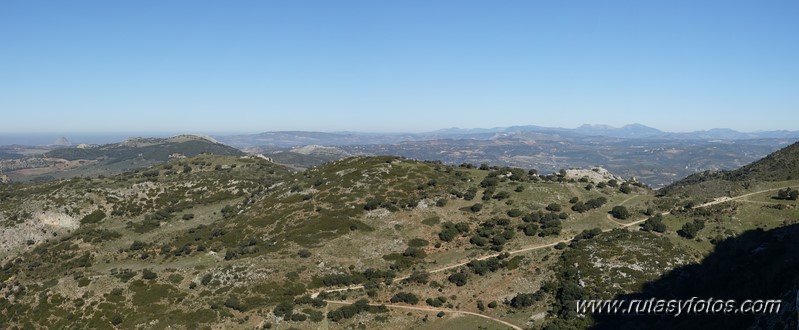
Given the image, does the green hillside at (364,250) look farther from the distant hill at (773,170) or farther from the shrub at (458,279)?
the distant hill at (773,170)

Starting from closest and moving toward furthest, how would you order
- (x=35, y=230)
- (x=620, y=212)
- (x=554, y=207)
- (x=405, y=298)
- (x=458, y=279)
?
(x=405, y=298), (x=458, y=279), (x=620, y=212), (x=554, y=207), (x=35, y=230)

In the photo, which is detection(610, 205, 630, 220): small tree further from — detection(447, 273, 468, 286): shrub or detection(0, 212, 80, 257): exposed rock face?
detection(0, 212, 80, 257): exposed rock face

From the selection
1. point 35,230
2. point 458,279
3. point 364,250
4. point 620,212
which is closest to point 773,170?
point 620,212

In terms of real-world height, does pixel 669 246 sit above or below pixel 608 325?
above

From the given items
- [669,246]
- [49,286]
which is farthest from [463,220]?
[49,286]

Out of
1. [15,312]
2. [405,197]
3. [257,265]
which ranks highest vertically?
[405,197]

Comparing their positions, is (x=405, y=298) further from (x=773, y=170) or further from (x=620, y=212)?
(x=773, y=170)

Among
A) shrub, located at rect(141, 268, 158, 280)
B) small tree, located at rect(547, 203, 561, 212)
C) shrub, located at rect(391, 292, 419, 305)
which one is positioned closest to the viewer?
shrub, located at rect(391, 292, 419, 305)

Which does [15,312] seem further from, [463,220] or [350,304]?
[463,220]

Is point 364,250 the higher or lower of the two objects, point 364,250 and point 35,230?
the higher

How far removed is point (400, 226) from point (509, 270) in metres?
25.0

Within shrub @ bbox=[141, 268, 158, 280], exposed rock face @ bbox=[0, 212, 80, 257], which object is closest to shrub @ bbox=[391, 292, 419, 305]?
shrub @ bbox=[141, 268, 158, 280]

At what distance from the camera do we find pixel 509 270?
2815 inches

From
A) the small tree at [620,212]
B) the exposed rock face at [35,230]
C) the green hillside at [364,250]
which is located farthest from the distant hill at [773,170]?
the exposed rock face at [35,230]
